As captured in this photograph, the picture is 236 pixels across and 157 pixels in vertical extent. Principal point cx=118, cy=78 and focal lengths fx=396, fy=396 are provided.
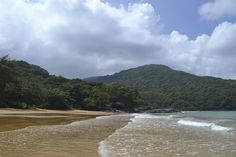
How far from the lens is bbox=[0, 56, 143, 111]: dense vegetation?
86000 millimetres

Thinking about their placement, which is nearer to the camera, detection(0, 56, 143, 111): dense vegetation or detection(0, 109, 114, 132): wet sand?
detection(0, 109, 114, 132): wet sand

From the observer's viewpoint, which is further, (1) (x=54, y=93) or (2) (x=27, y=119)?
(1) (x=54, y=93)

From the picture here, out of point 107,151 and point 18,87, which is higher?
point 18,87

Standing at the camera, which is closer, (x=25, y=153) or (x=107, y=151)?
(x=25, y=153)

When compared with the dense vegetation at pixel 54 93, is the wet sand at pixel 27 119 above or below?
below

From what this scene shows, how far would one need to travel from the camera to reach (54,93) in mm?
110938

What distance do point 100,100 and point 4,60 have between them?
55.4 meters

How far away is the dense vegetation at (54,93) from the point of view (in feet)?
282

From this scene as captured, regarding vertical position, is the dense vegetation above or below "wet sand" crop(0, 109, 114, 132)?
above

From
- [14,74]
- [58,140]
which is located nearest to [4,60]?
[14,74]

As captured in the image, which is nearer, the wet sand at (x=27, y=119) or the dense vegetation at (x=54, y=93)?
the wet sand at (x=27, y=119)

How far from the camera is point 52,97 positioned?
Result: 109000 millimetres

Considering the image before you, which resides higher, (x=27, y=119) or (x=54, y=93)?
(x=54, y=93)

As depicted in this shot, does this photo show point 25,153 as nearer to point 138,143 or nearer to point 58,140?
point 58,140
